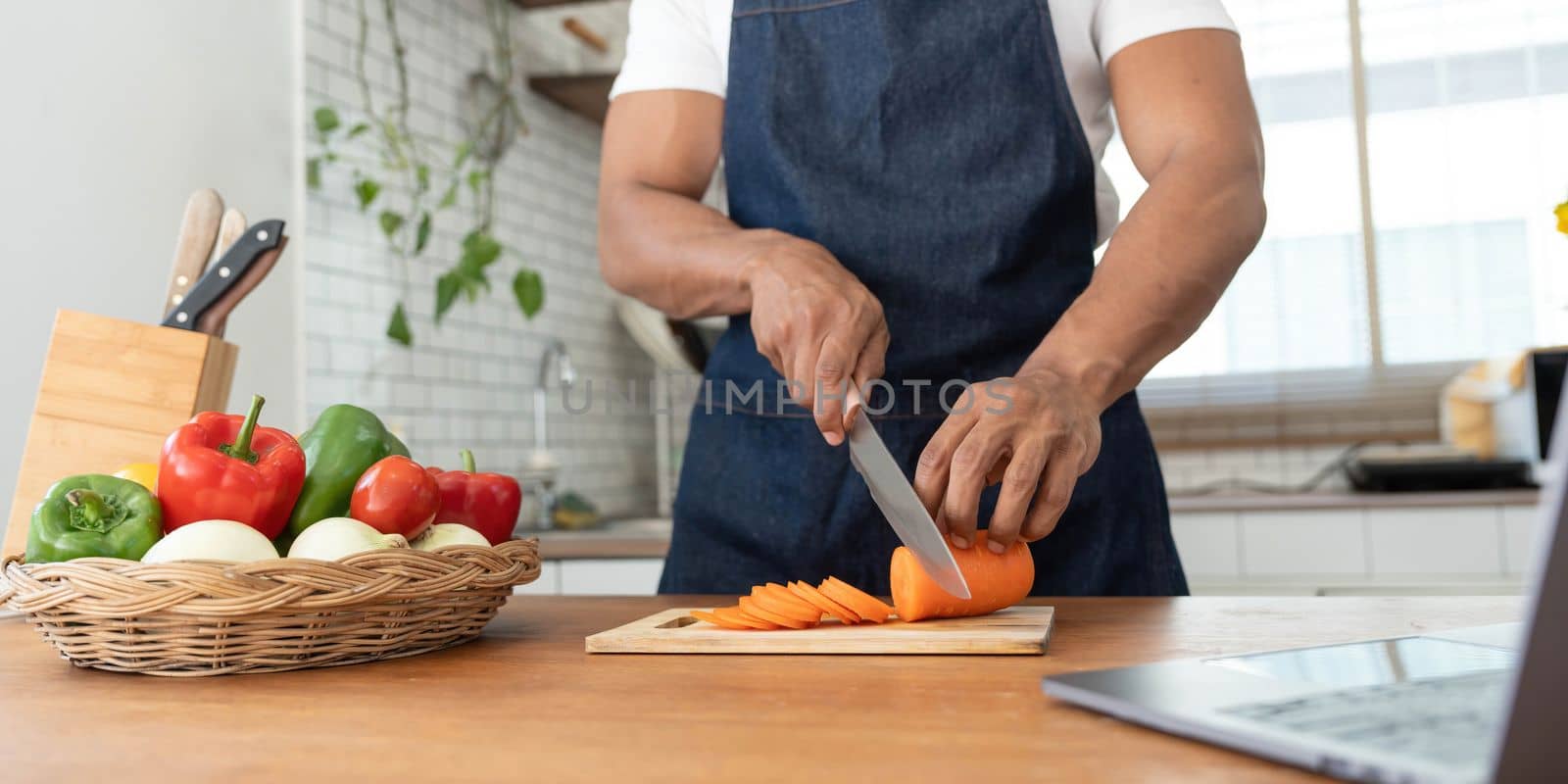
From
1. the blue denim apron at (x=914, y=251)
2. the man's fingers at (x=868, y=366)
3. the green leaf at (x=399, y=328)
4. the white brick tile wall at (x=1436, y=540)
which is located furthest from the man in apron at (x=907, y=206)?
the white brick tile wall at (x=1436, y=540)

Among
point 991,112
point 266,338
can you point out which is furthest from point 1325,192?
point 266,338

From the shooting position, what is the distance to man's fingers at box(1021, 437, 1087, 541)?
0.90m

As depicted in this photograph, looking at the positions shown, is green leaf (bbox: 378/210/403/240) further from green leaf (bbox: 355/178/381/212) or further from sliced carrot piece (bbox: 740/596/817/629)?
sliced carrot piece (bbox: 740/596/817/629)

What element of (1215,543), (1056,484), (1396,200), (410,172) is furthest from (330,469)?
(1396,200)

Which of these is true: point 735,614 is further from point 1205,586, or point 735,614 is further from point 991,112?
point 1205,586

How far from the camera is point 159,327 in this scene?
1226 mm

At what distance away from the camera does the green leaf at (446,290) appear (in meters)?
2.54

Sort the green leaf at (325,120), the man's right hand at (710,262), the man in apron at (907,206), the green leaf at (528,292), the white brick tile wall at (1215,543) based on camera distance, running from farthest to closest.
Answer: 1. the green leaf at (528,292)
2. the white brick tile wall at (1215,543)
3. the green leaf at (325,120)
4. the man in apron at (907,206)
5. the man's right hand at (710,262)

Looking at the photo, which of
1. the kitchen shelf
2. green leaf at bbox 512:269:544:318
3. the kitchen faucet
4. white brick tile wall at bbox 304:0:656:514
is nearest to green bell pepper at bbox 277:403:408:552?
white brick tile wall at bbox 304:0:656:514

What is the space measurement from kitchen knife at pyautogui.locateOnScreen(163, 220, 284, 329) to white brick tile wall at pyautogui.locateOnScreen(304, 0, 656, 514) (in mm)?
1104

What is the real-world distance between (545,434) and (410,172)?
0.76 metres

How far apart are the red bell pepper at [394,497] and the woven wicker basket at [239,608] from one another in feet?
0.19

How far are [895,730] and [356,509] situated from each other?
0.47 m

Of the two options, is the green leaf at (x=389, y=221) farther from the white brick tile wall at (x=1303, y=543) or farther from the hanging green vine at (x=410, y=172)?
the white brick tile wall at (x=1303, y=543)
